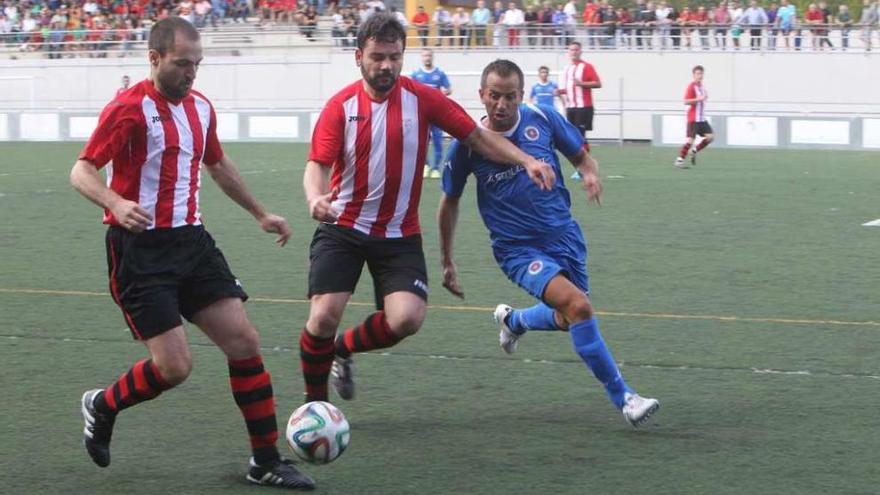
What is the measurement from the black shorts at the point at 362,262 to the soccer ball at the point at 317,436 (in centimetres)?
89

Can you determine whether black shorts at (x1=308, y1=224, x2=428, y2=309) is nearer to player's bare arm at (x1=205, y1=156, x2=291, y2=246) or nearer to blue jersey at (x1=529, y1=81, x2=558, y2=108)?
player's bare arm at (x1=205, y1=156, x2=291, y2=246)

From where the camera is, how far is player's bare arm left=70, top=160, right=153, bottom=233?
4926mm

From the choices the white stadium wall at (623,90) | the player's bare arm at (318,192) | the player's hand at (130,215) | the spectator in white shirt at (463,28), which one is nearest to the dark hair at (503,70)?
the player's bare arm at (318,192)

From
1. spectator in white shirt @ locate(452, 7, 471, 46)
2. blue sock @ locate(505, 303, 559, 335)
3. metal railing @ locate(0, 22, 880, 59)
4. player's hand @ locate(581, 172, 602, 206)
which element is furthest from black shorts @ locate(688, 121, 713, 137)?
player's hand @ locate(581, 172, 602, 206)

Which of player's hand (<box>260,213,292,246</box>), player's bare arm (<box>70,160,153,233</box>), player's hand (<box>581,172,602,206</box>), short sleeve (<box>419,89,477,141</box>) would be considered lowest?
player's hand (<box>260,213,292,246</box>)

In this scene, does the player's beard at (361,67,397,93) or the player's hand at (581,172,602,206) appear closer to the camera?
the player's beard at (361,67,397,93)

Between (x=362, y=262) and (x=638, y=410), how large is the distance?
4.60 feet

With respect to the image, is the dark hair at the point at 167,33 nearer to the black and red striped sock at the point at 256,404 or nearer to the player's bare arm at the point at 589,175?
the black and red striped sock at the point at 256,404

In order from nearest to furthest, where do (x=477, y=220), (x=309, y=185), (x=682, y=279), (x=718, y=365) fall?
(x=309, y=185) < (x=718, y=365) < (x=682, y=279) < (x=477, y=220)

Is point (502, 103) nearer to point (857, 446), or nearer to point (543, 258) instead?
point (543, 258)

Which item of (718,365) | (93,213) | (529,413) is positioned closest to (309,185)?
(529,413)

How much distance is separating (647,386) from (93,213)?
33.2 ft

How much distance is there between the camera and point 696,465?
5.44m

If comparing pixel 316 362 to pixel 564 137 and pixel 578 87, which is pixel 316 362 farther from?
pixel 578 87
